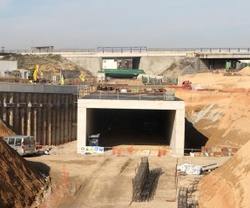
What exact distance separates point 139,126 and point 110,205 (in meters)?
37.5

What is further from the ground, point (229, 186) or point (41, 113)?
point (41, 113)

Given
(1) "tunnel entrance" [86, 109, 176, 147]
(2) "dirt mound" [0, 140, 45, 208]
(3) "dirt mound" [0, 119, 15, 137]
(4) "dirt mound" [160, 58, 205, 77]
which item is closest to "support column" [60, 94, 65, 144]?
(1) "tunnel entrance" [86, 109, 176, 147]

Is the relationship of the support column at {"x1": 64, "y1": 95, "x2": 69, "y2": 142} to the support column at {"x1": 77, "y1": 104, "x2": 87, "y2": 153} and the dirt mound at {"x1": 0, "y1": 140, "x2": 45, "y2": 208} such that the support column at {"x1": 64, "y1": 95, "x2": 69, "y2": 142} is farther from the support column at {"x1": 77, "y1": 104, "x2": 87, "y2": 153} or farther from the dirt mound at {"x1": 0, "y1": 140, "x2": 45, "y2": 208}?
the dirt mound at {"x1": 0, "y1": 140, "x2": 45, "y2": 208}

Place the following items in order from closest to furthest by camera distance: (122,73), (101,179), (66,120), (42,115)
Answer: (101,179) < (42,115) < (66,120) < (122,73)

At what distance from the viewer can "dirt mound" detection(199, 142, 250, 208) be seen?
Answer: 29.2 m

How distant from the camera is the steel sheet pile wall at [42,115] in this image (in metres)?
53.0

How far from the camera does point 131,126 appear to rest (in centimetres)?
7031

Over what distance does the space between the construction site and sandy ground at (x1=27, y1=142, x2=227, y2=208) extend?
2.6 inches

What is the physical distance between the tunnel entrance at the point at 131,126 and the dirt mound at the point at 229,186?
1727 cm

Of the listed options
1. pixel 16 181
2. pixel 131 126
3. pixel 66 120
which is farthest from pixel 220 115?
pixel 16 181

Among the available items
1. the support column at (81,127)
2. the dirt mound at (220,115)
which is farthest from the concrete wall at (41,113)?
the dirt mound at (220,115)

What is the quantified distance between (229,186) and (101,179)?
10.8 metres

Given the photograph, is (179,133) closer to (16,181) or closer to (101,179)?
(101,179)

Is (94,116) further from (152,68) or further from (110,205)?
(152,68)
